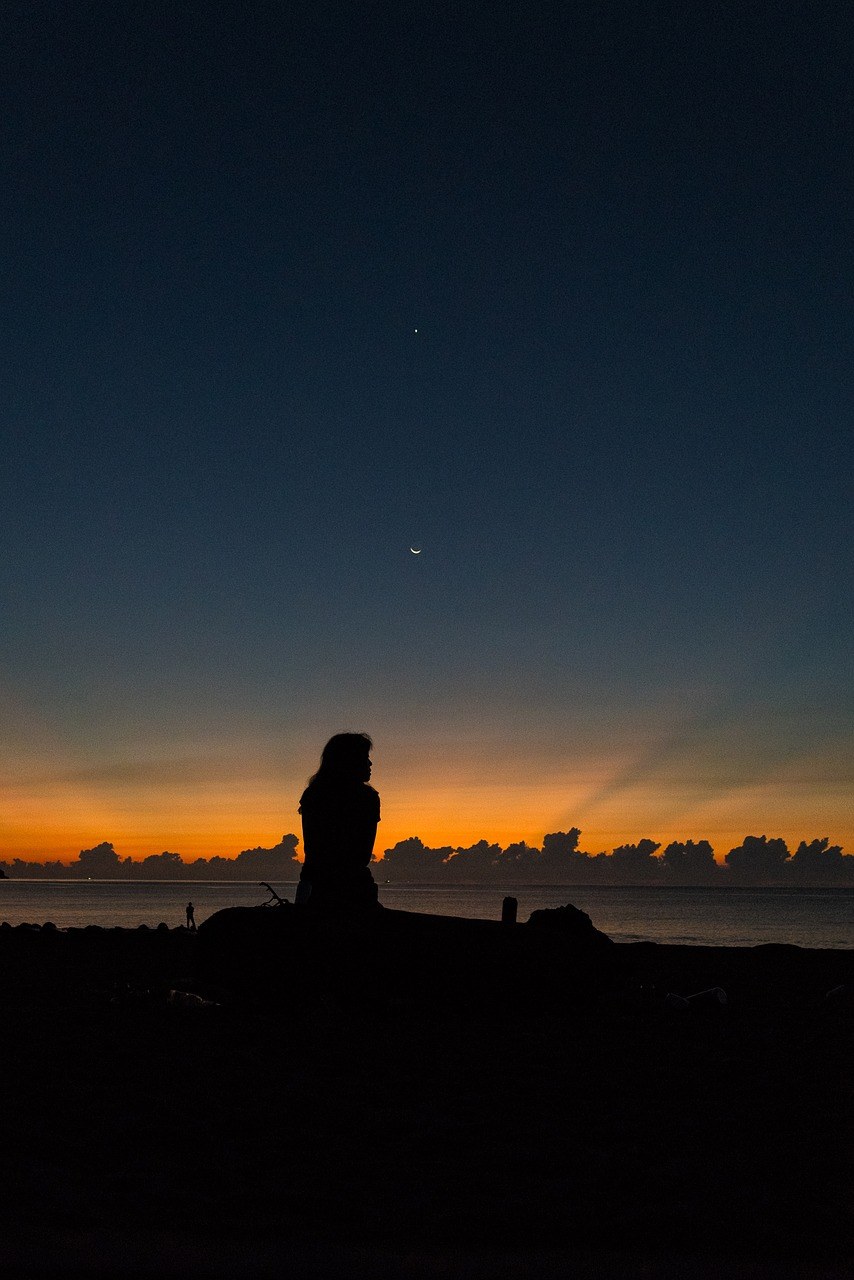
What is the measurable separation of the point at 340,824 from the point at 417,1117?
362cm

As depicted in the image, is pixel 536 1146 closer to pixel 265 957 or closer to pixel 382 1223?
pixel 382 1223

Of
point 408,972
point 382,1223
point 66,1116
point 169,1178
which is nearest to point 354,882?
point 408,972

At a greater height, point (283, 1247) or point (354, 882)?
point (354, 882)

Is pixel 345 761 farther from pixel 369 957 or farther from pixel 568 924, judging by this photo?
pixel 568 924

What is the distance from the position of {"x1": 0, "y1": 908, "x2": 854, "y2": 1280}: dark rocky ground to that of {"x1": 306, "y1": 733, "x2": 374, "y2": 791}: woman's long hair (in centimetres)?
135

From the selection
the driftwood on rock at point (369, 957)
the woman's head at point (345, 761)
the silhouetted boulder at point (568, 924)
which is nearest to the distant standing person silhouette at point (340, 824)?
the woman's head at point (345, 761)

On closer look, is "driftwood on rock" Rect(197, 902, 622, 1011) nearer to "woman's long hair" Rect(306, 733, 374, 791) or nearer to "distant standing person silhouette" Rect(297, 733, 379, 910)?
"distant standing person silhouette" Rect(297, 733, 379, 910)

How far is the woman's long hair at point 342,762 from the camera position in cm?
958

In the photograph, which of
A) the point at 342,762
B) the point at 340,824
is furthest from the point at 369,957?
the point at 342,762

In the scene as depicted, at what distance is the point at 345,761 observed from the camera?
31.4ft

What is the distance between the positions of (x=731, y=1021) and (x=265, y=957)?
197 inches

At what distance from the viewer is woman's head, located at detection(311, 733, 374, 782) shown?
31.4ft

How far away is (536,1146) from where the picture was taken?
18.0ft

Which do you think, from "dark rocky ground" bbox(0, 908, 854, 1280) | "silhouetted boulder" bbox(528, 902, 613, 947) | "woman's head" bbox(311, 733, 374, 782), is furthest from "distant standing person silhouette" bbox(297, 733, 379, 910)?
"silhouetted boulder" bbox(528, 902, 613, 947)
